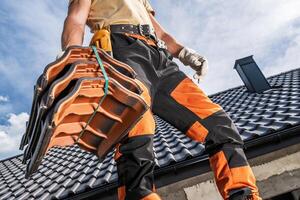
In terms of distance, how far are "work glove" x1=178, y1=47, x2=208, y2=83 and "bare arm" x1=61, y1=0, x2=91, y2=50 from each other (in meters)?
0.81

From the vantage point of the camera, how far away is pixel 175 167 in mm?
4320

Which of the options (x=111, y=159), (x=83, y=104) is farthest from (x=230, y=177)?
(x=111, y=159)

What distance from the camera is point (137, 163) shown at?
152cm

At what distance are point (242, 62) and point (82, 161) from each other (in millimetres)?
7153

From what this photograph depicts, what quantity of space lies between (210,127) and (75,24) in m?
0.92

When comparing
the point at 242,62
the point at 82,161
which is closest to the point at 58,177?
the point at 82,161

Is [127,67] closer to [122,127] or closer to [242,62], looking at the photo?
[122,127]

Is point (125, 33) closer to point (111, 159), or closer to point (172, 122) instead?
point (172, 122)

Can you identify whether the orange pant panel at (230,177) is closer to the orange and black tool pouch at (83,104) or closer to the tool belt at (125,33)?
the orange and black tool pouch at (83,104)

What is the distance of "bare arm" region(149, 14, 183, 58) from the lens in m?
2.35

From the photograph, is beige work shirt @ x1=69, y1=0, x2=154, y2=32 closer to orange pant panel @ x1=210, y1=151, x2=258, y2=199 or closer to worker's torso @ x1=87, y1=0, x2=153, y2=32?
worker's torso @ x1=87, y1=0, x2=153, y2=32

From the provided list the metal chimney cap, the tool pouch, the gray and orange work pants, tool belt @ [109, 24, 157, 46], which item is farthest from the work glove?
the metal chimney cap

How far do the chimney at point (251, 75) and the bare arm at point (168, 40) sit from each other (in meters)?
7.49

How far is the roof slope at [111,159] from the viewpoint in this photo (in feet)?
14.8
